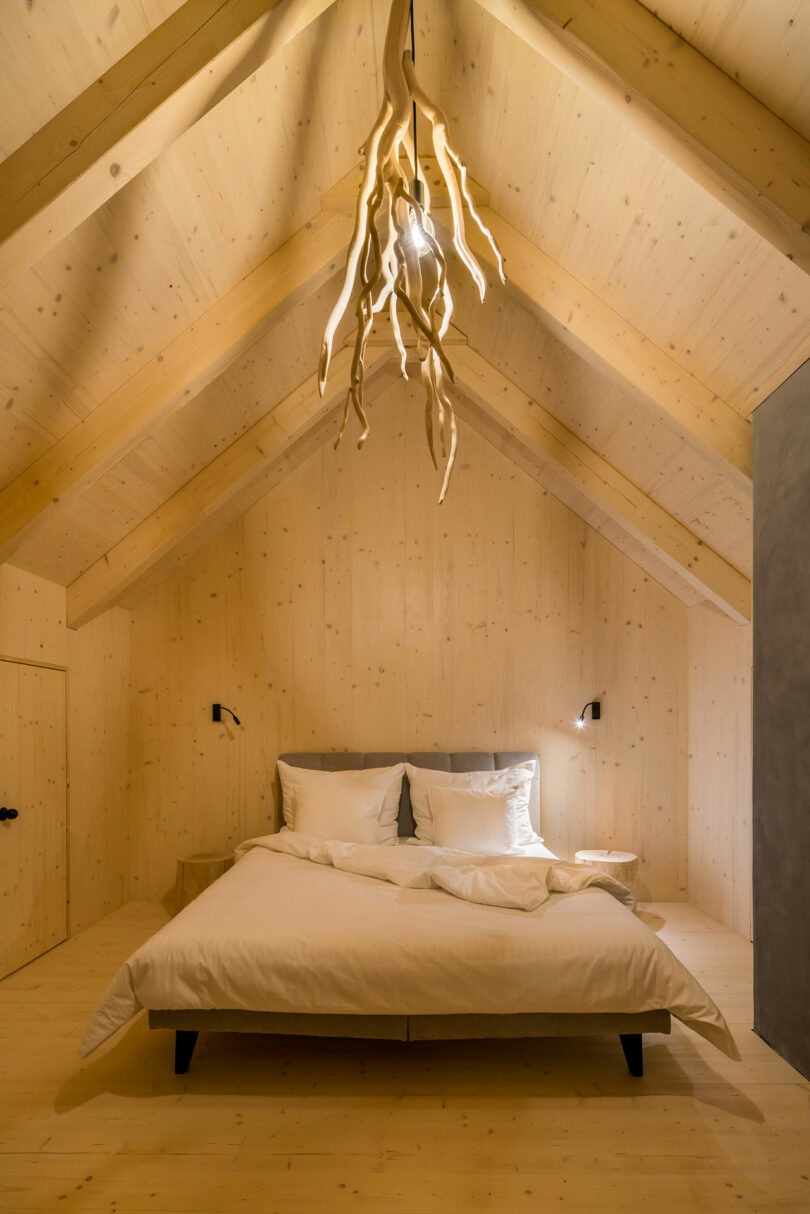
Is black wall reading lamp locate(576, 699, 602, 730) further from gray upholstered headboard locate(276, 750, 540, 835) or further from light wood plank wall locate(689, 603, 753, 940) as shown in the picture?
light wood plank wall locate(689, 603, 753, 940)

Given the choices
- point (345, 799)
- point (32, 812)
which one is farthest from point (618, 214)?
point (32, 812)

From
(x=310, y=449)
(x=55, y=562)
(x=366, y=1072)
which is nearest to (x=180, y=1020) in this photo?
(x=366, y=1072)

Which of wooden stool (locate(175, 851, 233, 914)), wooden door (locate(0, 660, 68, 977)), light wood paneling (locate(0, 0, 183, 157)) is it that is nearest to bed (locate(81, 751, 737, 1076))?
wooden door (locate(0, 660, 68, 977))

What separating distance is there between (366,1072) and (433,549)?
9.77 ft

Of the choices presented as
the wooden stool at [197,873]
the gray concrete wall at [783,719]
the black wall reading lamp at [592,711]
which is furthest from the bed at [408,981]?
the black wall reading lamp at [592,711]

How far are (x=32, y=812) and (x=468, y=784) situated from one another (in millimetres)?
2163

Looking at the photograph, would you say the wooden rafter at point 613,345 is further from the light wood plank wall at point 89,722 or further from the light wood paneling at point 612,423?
the light wood plank wall at point 89,722

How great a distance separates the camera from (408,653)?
16.8 ft

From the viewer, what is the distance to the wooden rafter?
3127 millimetres

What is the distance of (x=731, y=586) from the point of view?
4.14 m

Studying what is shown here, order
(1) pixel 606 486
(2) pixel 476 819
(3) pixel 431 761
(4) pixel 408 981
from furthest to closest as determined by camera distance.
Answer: (3) pixel 431 761 < (2) pixel 476 819 < (1) pixel 606 486 < (4) pixel 408 981

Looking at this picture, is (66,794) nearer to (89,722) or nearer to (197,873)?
(89,722)

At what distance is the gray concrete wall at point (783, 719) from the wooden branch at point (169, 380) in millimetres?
1727

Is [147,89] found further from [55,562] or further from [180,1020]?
[180,1020]
